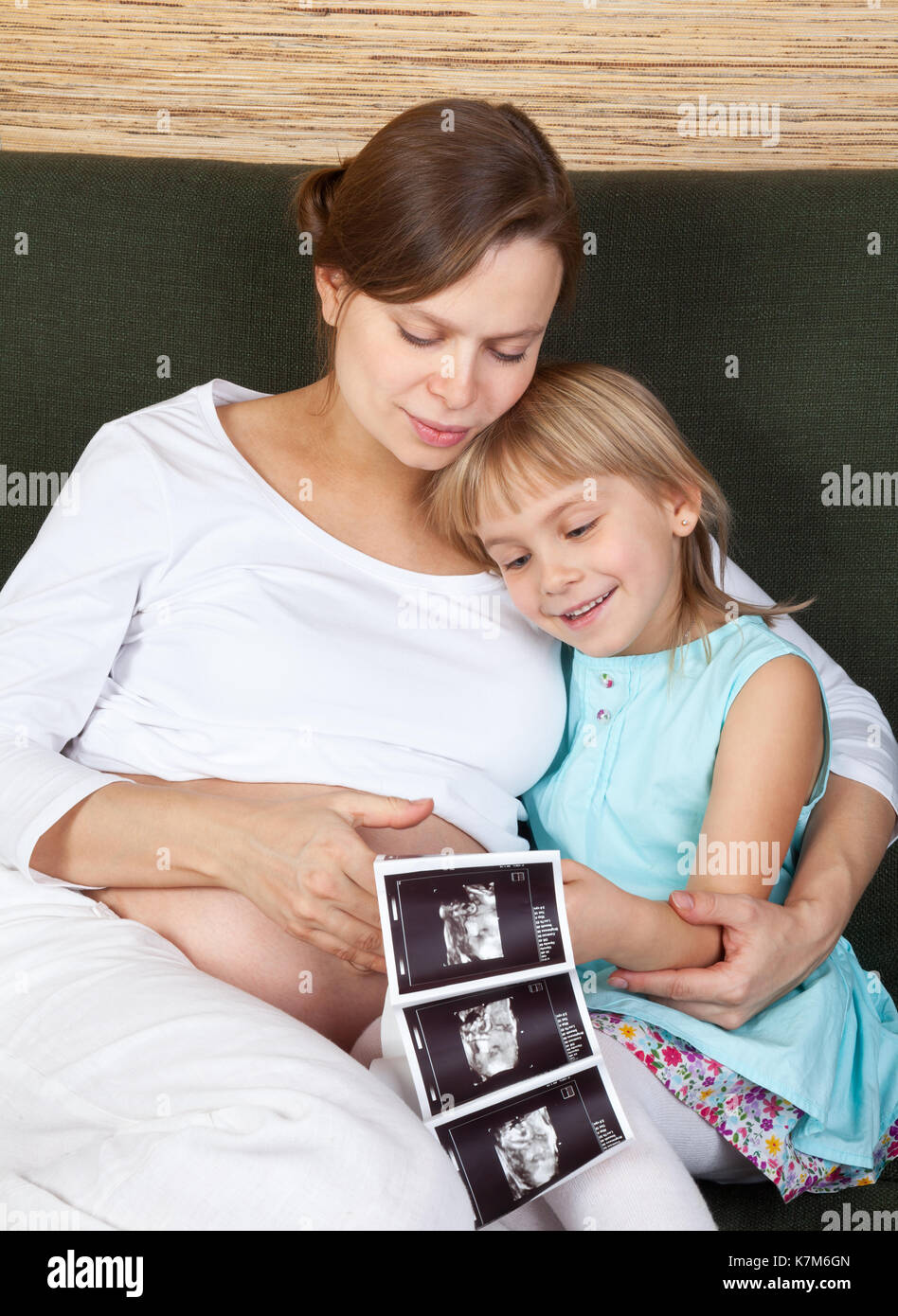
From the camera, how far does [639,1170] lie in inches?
47.3

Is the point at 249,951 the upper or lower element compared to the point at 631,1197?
upper

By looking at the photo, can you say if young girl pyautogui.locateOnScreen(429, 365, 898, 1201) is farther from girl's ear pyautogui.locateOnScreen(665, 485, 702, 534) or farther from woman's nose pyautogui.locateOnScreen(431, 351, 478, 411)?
woman's nose pyautogui.locateOnScreen(431, 351, 478, 411)

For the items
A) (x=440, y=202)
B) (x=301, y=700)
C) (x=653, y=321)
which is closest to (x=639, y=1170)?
(x=301, y=700)

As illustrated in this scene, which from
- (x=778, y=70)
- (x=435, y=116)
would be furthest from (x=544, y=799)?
(x=778, y=70)

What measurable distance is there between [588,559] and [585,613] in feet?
0.27

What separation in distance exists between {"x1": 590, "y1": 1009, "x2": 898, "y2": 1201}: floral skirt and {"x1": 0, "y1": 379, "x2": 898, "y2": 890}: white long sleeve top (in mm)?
325

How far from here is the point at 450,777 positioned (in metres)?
1.51

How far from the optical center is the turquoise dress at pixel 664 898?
1396 millimetres

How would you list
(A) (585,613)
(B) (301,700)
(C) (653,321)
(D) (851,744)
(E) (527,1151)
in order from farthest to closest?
(C) (653,321) → (D) (851,744) → (A) (585,613) → (B) (301,700) → (E) (527,1151)

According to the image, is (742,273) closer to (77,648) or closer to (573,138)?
(573,138)

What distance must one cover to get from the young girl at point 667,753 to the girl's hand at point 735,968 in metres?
0.02

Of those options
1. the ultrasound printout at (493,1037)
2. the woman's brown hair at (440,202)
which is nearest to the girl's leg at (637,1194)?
the ultrasound printout at (493,1037)

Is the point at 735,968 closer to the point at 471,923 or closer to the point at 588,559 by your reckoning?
the point at 471,923

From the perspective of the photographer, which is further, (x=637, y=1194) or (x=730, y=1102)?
(x=730, y=1102)
